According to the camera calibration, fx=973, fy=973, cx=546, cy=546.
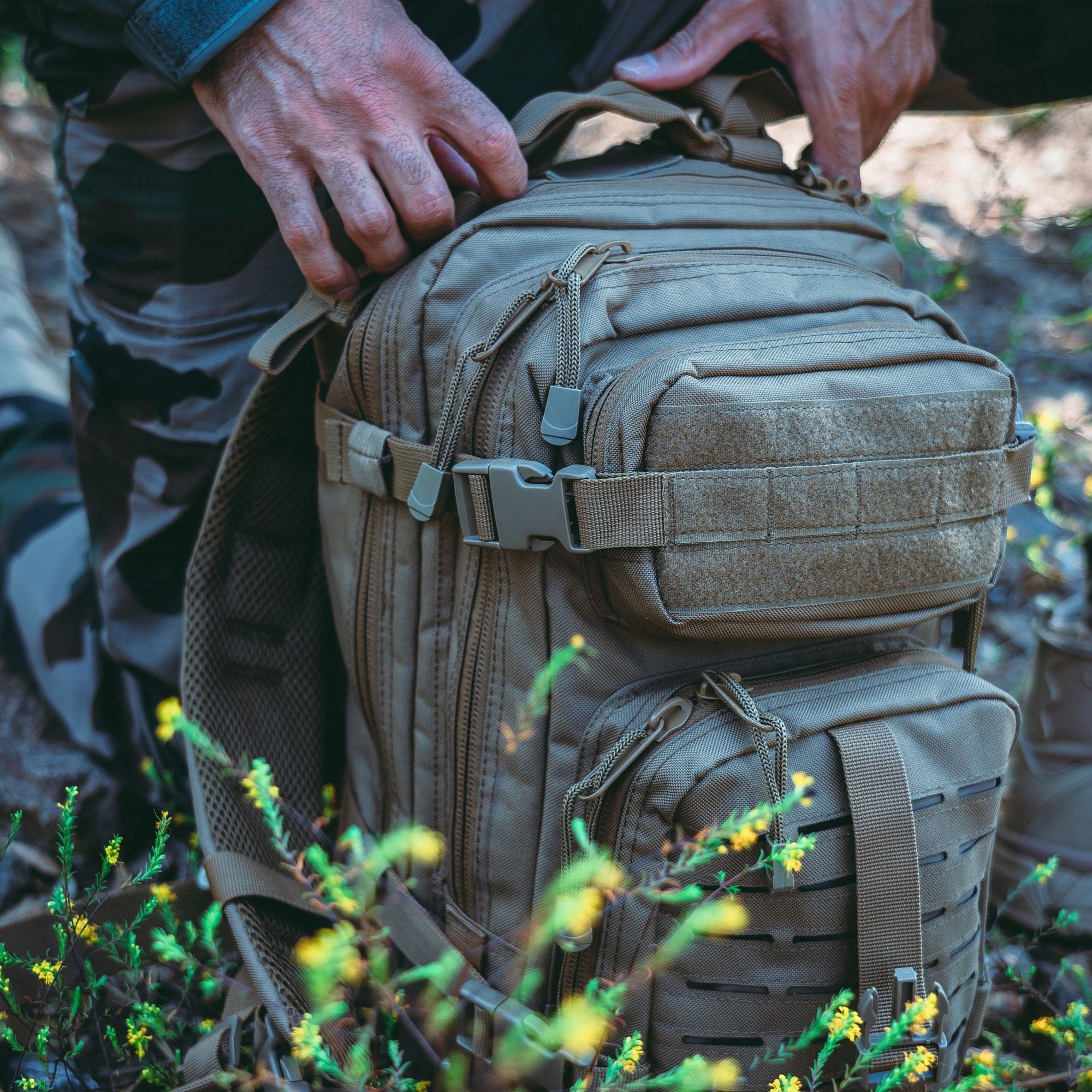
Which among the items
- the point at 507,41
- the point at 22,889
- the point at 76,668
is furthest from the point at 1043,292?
the point at 22,889

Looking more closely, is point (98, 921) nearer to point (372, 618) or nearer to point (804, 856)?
point (372, 618)

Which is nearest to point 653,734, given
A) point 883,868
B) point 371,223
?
point 883,868

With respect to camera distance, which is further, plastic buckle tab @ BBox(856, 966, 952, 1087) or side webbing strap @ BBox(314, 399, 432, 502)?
side webbing strap @ BBox(314, 399, 432, 502)

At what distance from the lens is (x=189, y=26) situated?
1055mm

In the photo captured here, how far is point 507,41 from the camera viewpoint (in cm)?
130

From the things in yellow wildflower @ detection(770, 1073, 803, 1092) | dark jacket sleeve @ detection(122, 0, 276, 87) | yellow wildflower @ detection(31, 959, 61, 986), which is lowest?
yellow wildflower @ detection(770, 1073, 803, 1092)

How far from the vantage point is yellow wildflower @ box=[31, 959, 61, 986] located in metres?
0.89

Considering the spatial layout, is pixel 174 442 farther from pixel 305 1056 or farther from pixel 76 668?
pixel 305 1056

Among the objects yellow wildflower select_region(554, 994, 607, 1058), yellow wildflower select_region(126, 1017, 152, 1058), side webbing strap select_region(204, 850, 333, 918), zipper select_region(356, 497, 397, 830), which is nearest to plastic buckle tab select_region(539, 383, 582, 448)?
zipper select_region(356, 497, 397, 830)

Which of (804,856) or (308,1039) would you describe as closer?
(308,1039)

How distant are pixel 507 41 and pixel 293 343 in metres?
0.52

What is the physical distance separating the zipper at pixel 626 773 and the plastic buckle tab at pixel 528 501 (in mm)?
203

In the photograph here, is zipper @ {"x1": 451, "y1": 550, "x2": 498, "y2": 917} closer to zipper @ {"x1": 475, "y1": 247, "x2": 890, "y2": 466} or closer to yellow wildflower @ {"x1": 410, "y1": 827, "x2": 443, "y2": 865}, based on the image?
yellow wildflower @ {"x1": 410, "y1": 827, "x2": 443, "y2": 865}

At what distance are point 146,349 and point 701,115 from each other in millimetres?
840
